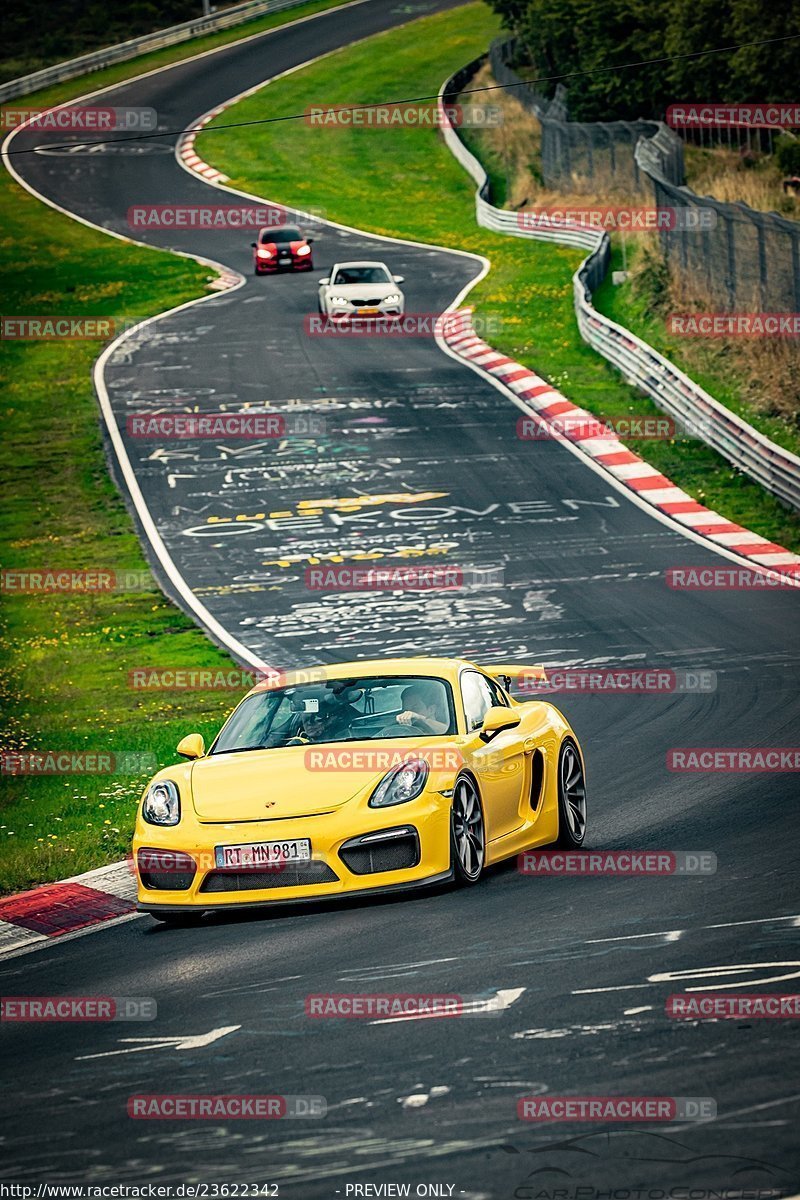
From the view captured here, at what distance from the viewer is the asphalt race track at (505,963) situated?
600 cm

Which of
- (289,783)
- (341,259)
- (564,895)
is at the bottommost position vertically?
(341,259)

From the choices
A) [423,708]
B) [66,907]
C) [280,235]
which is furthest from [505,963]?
[280,235]

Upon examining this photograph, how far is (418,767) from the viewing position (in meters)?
10.1

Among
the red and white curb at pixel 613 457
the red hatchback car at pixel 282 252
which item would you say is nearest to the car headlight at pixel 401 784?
the red and white curb at pixel 613 457

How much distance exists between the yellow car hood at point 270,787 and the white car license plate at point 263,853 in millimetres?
161

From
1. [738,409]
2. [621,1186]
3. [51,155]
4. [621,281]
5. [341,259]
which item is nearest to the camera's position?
[621,1186]

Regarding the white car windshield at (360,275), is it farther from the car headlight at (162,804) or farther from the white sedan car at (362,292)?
Answer: the car headlight at (162,804)

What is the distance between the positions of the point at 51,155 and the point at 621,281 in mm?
35734

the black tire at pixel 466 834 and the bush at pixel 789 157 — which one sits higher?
the black tire at pixel 466 834

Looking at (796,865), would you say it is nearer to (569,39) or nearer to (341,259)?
(341,259)

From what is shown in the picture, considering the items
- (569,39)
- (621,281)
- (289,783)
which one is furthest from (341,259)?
(289,783)

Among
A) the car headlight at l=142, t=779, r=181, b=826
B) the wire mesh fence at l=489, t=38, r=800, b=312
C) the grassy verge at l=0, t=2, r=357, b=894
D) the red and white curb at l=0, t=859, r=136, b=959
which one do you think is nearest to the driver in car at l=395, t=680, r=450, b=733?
the car headlight at l=142, t=779, r=181, b=826

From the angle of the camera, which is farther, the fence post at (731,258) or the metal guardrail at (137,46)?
the metal guardrail at (137,46)

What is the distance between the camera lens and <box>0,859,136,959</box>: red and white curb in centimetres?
1034
